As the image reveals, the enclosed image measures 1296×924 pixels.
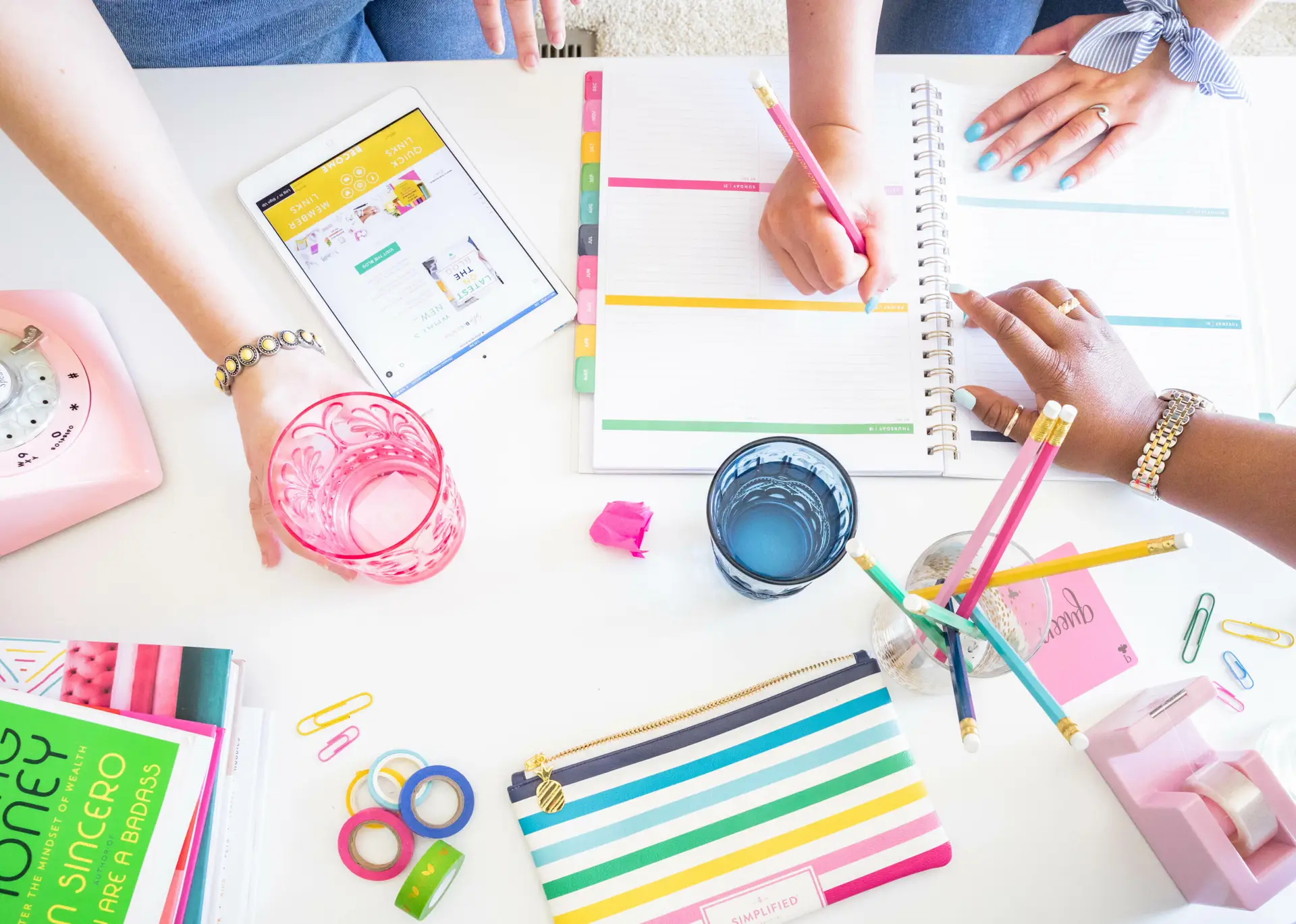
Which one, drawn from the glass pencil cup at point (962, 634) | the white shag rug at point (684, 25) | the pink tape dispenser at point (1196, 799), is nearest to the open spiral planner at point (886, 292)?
the glass pencil cup at point (962, 634)

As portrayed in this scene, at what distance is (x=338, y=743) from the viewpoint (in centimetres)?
64

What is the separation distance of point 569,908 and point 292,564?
0.37 m

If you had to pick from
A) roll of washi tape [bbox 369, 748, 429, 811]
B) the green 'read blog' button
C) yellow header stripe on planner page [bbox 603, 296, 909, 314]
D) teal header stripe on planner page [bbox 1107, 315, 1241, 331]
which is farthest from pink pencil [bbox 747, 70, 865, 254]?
roll of washi tape [bbox 369, 748, 429, 811]

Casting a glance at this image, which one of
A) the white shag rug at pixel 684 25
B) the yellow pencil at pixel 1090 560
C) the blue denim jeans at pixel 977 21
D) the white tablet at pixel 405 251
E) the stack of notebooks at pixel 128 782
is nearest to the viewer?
the yellow pencil at pixel 1090 560

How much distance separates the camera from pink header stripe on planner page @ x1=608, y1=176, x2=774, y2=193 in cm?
79

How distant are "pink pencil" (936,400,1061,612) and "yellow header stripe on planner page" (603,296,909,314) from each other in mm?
287

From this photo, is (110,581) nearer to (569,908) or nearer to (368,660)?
(368,660)

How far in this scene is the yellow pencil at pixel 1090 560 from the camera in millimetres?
433

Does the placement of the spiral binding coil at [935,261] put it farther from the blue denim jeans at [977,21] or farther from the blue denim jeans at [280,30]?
the blue denim jeans at [280,30]

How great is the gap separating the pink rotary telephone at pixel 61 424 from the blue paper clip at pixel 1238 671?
95 centimetres

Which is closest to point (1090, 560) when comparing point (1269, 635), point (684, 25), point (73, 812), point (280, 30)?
point (1269, 635)

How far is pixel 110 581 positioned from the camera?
0.68 meters

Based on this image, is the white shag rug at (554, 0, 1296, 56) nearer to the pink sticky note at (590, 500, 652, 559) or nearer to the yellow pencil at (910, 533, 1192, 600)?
the pink sticky note at (590, 500, 652, 559)

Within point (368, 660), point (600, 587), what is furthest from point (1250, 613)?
point (368, 660)
